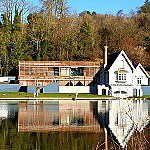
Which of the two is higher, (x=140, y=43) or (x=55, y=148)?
(x=140, y=43)

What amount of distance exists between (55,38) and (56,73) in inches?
379

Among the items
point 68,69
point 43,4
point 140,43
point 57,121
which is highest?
point 43,4

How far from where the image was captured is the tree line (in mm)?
69250

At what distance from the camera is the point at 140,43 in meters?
81.3

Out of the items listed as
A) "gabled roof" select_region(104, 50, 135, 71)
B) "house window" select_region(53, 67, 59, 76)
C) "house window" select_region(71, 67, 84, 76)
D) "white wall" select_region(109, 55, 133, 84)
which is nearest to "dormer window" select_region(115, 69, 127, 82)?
"white wall" select_region(109, 55, 133, 84)

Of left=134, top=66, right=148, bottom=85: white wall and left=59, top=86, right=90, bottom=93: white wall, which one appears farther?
left=134, top=66, right=148, bottom=85: white wall

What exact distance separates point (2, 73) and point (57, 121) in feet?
144

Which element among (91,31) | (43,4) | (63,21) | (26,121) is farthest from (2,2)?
(26,121)

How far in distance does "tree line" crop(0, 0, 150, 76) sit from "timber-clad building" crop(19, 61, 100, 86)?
215 inches

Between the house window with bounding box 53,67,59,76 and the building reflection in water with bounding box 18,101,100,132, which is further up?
the house window with bounding box 53,67,59,76

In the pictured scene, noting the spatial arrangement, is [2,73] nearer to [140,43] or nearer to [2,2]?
[2,2]

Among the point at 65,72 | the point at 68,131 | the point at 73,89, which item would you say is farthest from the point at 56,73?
the point at 68,131

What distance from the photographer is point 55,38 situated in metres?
72.2

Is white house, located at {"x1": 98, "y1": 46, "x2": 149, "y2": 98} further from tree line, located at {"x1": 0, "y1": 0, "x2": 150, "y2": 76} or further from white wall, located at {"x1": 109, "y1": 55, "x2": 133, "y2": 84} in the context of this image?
tree line, located at {"x1": 0, "y1": 0, "x2": 150, "y2": 76}
